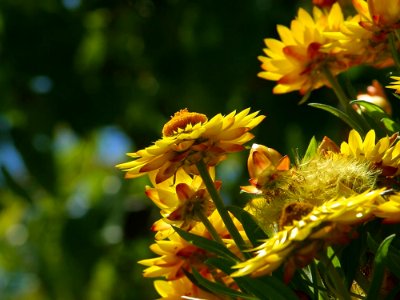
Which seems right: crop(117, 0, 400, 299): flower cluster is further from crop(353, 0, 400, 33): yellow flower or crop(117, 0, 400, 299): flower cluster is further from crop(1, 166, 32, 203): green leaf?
crop(1, 166, 32, 203): green leaf

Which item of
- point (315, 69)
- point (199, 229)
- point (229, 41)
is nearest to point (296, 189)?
point (199, 229)

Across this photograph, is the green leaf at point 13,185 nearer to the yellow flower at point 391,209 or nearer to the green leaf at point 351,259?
the green leaf at point 351,259

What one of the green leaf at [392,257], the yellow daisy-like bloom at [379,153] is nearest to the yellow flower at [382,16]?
the yellow daisy-like bloom at [379,153]

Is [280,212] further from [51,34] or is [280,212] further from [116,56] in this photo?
[116,56]

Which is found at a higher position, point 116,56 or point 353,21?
point 116,56

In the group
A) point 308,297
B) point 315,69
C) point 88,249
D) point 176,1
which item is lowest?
point 308,297

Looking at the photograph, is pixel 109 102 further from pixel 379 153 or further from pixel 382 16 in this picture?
pixel 379 153
